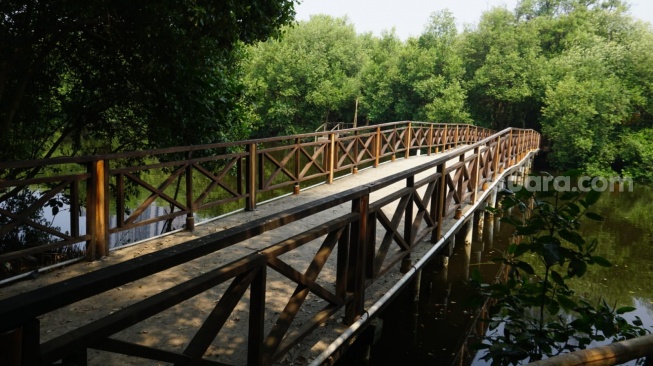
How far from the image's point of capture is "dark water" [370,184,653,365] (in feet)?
20.2

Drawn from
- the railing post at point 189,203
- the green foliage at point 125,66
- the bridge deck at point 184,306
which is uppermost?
the green foliage at point 125,66

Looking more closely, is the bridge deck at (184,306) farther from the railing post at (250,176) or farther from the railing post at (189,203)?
the railing post at (250,176)

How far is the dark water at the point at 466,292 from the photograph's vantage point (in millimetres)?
6160

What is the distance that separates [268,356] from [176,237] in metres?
3.35

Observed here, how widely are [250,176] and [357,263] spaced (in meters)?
3.64

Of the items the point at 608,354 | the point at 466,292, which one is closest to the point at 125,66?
the point at 466,292

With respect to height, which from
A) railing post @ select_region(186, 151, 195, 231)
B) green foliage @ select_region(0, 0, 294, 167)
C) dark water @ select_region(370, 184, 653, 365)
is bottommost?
dark water @ select_region(370, 184, 653, 365)

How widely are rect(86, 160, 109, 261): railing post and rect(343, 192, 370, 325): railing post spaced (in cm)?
262

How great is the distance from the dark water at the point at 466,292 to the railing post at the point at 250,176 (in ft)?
8.15

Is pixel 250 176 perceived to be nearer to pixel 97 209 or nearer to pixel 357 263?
pixel 97 209

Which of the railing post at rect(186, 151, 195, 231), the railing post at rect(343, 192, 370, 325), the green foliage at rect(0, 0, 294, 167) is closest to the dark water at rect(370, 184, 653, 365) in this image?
the railing post at rect(343, 192, 370, 325)

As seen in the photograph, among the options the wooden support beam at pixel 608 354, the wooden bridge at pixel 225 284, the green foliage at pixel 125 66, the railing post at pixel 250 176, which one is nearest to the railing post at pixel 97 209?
the wooden bridge at pixel 225 284

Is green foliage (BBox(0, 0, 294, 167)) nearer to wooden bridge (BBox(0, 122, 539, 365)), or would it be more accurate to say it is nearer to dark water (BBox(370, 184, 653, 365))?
wooden bridge (BBox(0, 122, 539, 365))

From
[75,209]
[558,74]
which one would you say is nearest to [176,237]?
[75,209]
